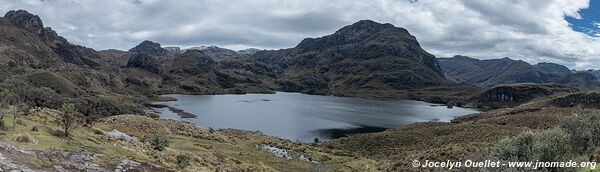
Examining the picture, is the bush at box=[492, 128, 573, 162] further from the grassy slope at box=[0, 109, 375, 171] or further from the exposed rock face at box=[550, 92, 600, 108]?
the exposed rock face at box=[550, 92, 600, 108]

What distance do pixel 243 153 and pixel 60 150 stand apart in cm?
3985

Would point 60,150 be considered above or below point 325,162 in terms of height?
above

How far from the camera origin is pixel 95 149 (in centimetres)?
3450

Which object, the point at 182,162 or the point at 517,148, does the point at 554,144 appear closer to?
the point at 517,148

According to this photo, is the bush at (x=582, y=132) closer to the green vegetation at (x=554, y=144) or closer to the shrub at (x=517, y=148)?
the green vegetation at (x=554, y=144)

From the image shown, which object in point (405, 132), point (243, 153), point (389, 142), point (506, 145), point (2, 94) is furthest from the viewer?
point (405, 132)

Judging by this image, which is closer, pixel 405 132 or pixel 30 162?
pixel 30 162

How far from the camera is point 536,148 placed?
2597 centimetres

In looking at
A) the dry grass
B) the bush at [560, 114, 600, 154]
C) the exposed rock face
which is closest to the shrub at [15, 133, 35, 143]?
the dry grass

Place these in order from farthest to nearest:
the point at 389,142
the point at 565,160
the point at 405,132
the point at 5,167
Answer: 1. the point at 405,132
2. the point at 389,142
3. the point at 565,160
4. the point at 5,167

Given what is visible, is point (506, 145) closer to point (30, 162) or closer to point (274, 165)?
point (30, 162)

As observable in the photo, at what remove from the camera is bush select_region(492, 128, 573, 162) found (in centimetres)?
2511

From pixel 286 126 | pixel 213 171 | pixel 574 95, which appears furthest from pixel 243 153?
pixel 574 95

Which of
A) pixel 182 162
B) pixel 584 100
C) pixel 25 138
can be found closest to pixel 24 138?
pixel 25 138
